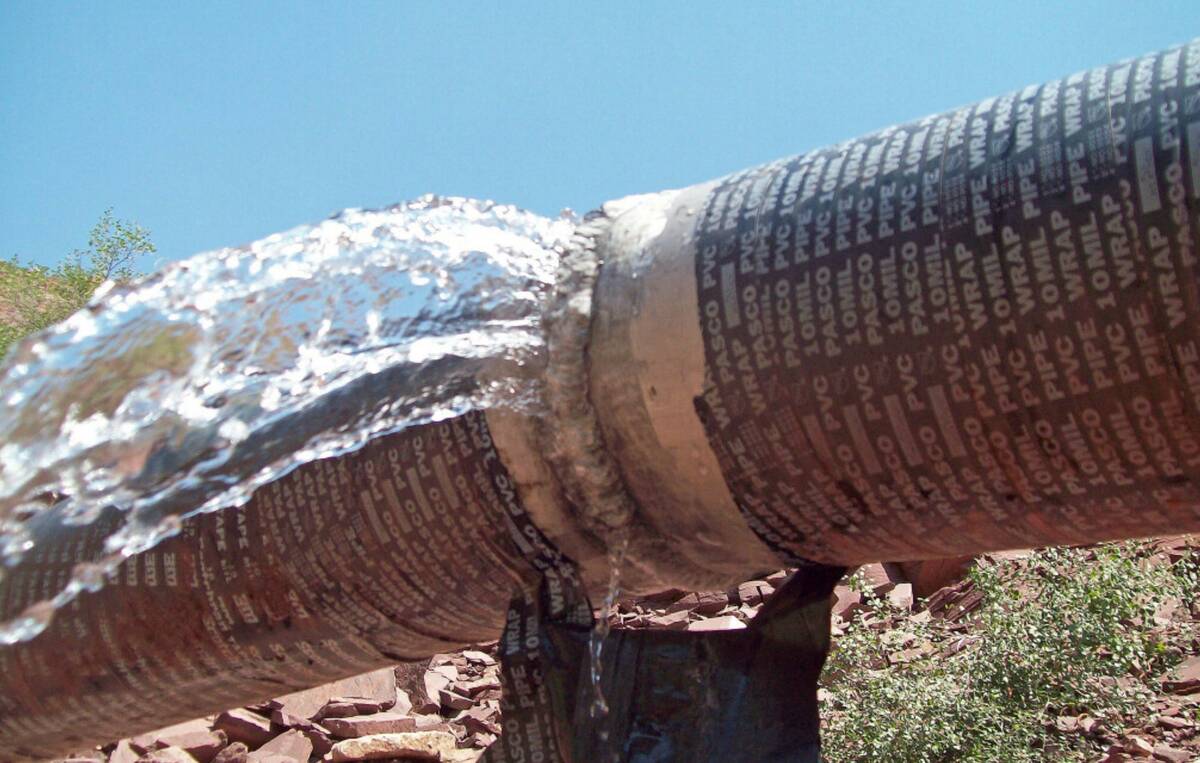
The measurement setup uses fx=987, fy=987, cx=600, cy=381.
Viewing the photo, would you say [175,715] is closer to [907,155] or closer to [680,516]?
[680,516]

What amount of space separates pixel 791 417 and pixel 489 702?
4.19 m

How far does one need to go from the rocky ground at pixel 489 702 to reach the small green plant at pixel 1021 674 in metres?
0.09

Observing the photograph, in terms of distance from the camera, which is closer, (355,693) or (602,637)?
(602,637)

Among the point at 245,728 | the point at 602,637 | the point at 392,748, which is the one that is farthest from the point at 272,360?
the point at 245,728

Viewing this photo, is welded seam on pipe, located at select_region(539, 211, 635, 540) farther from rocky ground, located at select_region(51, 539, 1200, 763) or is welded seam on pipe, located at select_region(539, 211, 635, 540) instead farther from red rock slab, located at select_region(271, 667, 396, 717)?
red rock slab, located at select_region(271, 667, 396, 717)

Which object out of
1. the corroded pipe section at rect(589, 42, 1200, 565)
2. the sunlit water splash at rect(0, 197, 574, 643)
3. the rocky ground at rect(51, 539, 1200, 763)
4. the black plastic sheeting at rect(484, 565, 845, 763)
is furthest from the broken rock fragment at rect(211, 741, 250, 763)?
the corroded pipe section at rect(589, 42, 1200, 565)

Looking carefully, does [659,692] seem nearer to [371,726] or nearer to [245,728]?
[371,726]

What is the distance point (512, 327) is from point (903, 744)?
8.81 feet

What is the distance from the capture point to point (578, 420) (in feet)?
4.70

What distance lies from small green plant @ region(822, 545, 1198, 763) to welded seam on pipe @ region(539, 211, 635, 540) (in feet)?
7.97

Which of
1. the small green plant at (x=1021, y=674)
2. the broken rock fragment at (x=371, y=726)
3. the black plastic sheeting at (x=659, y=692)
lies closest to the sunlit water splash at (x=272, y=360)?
the black plastic sheeting at (x=659, y=692)

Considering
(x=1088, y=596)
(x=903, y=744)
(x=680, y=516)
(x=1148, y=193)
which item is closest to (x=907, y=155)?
(x=1148, y=193)

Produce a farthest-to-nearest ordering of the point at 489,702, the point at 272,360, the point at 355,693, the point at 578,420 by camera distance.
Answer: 1. the point at 489,702
2. the point at 355,693
3. the point at 272,360
4. the point at 578,420

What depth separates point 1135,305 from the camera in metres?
1.02
